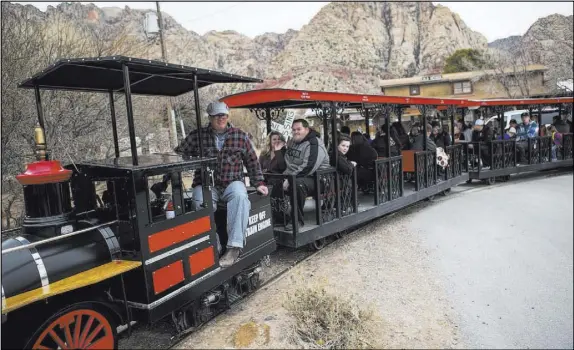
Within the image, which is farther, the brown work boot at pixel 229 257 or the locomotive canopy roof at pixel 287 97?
the locomotive canopy roof at pixel 287 97

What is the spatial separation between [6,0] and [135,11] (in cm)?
9803

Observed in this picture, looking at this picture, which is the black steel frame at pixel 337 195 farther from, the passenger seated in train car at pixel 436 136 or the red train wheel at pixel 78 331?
the red train wheel at pixel 78 331

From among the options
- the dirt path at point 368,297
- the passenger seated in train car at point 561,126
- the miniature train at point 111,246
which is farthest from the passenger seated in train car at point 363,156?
the passenger seated in train car at point 561,126

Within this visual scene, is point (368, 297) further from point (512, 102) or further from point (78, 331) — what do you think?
point (512, 102)

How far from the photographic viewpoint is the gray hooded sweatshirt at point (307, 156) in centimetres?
645

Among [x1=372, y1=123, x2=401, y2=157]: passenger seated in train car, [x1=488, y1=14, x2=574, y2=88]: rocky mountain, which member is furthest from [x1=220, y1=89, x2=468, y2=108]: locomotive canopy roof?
[x1=488, y1=14, x2=574, y2=88]: rocky mountain

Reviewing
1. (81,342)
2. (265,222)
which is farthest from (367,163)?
(81,342)

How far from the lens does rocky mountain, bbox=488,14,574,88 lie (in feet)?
124

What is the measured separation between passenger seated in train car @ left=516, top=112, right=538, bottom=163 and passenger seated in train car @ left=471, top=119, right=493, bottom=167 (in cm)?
122

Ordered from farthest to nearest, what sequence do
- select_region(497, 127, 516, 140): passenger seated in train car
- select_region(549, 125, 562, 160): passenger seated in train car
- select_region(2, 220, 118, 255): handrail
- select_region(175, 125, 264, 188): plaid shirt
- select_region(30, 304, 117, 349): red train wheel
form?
select_region(549, 125, 562, 160): passenger seated in train car < select_region(497, 127, 516, 140): passenger seated in train car < select_region(175, 125, 264, 188): plaid shirt < select_region(30, 304, 117, 349): red train wheel < select_region(2, 220, 118, 255): handrail

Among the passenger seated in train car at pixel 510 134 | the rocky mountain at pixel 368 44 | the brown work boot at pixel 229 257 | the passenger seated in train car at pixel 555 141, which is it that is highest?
the rocky mountain at pixel 368 44

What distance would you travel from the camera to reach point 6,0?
806cm

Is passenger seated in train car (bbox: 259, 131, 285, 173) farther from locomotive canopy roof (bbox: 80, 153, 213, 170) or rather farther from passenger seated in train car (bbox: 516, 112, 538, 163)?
passenger seated in train car (bbox: 516, 112, 538, 163)

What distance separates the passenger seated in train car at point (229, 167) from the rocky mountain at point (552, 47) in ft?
127
